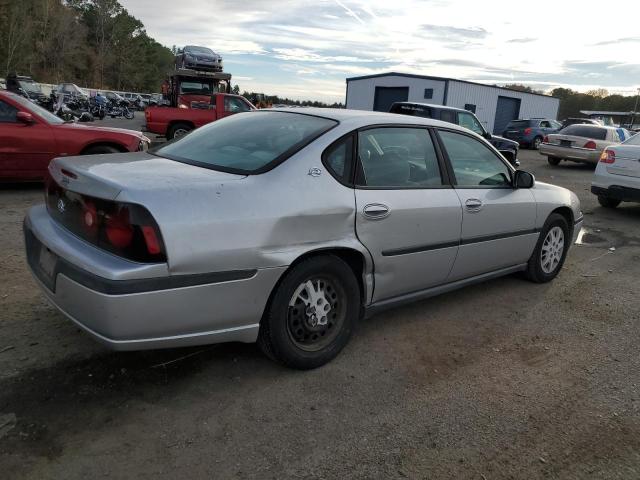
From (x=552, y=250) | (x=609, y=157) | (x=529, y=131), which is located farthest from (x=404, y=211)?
(x=529, y=131)

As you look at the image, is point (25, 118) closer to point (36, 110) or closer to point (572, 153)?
point (36, 110)

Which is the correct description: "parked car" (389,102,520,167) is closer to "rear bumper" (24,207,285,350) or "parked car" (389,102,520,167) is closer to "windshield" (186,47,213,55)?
"rear bumper" (24,207,285,350)

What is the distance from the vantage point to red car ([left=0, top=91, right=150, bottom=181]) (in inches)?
287

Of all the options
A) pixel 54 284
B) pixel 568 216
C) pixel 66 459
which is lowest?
pixel 66 459

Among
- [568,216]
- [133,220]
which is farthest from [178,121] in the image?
[133,220]

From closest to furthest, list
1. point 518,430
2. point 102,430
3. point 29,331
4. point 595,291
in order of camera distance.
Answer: point 102,430 → point 518,430 → point 29,331 → point 595,291

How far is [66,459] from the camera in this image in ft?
7.52

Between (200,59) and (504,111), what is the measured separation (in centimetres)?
2500

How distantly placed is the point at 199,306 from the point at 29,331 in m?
1.60

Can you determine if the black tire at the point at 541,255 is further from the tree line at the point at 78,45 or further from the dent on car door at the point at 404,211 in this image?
the tree line at the point at 78,45

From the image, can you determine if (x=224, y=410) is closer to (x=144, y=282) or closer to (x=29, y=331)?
(x=144, y=282)

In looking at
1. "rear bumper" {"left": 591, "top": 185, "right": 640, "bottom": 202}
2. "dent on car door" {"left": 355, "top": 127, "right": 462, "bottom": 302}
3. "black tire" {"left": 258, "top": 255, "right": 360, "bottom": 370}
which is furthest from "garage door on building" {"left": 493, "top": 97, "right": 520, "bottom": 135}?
"black tire" {"left": 258, "top": 255, "right": 360, "bottom": 370}

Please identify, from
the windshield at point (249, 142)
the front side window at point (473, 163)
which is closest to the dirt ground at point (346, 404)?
the front side window at point (473, 163)

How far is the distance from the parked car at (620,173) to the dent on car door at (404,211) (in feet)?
19.9
